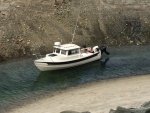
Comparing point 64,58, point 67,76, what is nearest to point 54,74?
point 67,76

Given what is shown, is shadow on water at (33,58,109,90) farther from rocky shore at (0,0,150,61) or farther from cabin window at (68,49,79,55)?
rocky shore at (0,0,150,61)

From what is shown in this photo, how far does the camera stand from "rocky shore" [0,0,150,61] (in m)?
48.9

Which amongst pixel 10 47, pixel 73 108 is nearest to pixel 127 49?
pixel 10 47

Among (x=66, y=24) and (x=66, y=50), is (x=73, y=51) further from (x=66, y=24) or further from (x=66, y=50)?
(x=66, y=24)

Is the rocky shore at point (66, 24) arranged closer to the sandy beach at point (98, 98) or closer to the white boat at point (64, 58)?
the white boat at point (64, 58)

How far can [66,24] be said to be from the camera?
5319 centimetres

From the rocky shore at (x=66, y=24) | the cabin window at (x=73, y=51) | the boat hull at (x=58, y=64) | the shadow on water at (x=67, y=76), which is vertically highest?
the rocky shore at (x=66, y=24)

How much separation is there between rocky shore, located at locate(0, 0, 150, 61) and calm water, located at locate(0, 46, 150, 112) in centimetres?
422

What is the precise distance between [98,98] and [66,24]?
21.4m

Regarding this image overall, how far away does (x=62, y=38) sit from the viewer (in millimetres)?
50812

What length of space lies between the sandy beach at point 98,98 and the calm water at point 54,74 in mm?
1564

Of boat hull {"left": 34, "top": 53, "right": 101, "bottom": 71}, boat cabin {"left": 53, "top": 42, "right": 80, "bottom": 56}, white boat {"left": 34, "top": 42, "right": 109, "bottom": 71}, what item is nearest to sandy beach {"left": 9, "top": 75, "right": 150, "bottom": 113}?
boat hull {"left": 34, "top": 53, "right": 101, "bottom": 71}

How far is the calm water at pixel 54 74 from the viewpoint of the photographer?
1431 inches

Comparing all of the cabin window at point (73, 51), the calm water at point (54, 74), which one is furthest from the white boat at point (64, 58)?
the calm water at point (54, 74)
